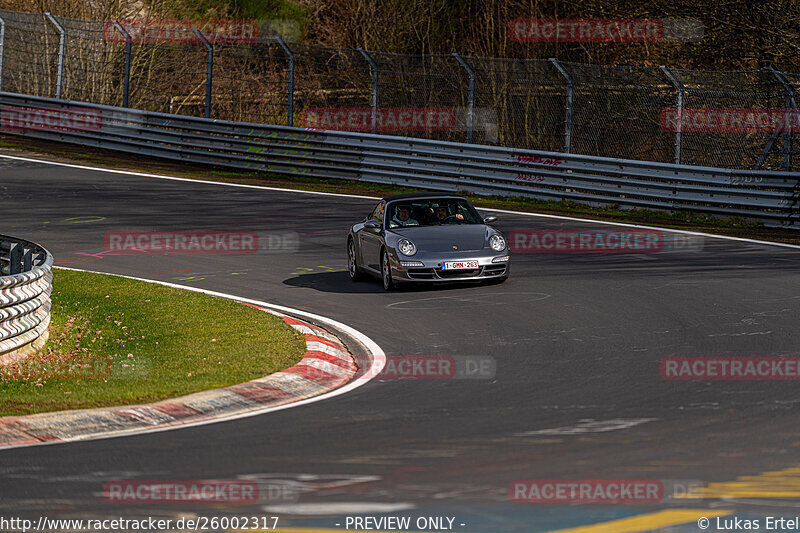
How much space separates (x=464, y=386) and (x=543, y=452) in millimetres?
2315

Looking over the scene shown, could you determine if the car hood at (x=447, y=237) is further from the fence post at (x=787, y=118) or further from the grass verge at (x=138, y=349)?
the fence post at (x=787, y=118)

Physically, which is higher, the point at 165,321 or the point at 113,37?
the point at 113,37

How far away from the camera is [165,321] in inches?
491

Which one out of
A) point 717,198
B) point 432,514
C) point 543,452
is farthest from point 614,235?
point 432,514

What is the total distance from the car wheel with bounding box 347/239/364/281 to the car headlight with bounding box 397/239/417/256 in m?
1.18

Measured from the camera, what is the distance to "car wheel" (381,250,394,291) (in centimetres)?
1488

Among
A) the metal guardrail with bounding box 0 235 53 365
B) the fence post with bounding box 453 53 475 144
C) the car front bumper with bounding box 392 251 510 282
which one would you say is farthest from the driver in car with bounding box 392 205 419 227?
the fence post with bounding box 453 53 475 144

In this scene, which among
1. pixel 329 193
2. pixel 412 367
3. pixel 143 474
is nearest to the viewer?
pixel 143 474

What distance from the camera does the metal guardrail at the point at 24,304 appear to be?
10.3 m

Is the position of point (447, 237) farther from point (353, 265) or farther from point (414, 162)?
point (414, 162)

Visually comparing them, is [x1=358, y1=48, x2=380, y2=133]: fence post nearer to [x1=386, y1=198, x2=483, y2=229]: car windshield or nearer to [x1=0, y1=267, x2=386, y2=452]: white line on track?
[x1=386, y1=198, x2=483, y2=229]: car windshield

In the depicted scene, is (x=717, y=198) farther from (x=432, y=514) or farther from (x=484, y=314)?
(x=432, y=514)

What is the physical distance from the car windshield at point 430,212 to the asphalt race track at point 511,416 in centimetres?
108

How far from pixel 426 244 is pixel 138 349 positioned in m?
4.84
